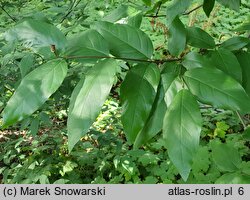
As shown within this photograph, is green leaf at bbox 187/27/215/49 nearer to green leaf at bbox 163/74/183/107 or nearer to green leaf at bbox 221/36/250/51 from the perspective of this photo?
green leaf at bbox 221/36/250/51

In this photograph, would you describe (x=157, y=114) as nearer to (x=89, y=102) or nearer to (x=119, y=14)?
(x=89, y=102)

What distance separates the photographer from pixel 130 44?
0.67m

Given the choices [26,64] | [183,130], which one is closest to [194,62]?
[183,130]

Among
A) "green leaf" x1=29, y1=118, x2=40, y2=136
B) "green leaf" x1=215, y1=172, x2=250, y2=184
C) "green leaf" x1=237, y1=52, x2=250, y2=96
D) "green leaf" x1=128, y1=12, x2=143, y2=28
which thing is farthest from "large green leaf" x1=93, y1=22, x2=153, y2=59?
"green leaf" x1=29, y1=118, x2=40, y2=136

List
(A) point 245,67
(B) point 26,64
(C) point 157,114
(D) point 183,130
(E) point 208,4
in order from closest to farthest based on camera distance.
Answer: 1. (D) point 183,130
2. (C) point 157,114
3. (A) point 245,67
4. (E) point 208,4
5. (B) point 26,64

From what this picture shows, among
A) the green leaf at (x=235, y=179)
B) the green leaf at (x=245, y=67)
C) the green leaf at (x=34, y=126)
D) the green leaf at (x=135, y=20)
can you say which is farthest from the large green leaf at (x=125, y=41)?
the green leaf at (x=34, y=126)

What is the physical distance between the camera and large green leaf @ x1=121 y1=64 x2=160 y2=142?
0.61 m

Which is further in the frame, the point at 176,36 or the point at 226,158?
the point at 226,158

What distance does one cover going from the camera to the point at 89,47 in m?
0.65

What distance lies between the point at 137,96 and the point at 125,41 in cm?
12

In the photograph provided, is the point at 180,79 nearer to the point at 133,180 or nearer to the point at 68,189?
the point at 68,189

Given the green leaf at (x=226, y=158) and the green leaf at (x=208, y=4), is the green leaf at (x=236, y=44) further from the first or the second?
the green leaf at (x=226, y=158)


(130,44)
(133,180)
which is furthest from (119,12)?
(133,180)

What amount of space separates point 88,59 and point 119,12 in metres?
0.28
